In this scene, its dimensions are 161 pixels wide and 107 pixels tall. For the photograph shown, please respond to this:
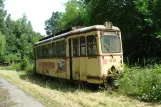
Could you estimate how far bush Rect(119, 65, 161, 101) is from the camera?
1073cm

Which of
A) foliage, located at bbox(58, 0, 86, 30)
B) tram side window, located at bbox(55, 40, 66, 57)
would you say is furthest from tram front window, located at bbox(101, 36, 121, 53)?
foliage, located at bbox(58, 0, 86, 30)

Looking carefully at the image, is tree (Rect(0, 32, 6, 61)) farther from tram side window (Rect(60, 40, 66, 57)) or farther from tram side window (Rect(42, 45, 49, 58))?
tram side window (Rect(60, 40, 66, 57))

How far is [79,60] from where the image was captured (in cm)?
1504

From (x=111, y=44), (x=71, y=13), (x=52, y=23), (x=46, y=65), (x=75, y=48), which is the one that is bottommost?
(x=46, y=65)

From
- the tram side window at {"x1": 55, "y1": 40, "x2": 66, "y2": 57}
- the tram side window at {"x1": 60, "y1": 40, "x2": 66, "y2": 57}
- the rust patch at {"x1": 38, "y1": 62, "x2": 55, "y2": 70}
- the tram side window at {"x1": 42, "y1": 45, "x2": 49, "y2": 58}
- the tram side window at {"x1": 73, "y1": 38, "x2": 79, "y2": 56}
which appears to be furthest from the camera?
the tram side window at {"x1": 42, "y1": 45, "x2": 49, "y2": 58}

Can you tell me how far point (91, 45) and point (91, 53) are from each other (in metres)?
0.37

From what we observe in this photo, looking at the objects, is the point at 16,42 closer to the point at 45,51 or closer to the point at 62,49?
the point at 45,51

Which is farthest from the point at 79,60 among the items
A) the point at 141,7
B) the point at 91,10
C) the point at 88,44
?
the point at 91,10

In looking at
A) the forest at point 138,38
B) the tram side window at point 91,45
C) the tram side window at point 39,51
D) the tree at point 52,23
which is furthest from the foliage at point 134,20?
the tree at point 52,23

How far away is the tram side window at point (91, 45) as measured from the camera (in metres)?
14.0

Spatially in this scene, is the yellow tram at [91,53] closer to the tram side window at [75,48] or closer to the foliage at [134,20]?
the tram side window at [75,48]

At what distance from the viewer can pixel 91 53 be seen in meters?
14.2

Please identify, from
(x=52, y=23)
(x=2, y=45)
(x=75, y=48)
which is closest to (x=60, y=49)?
(x=75, y=48)

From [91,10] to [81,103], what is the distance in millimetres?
17337
